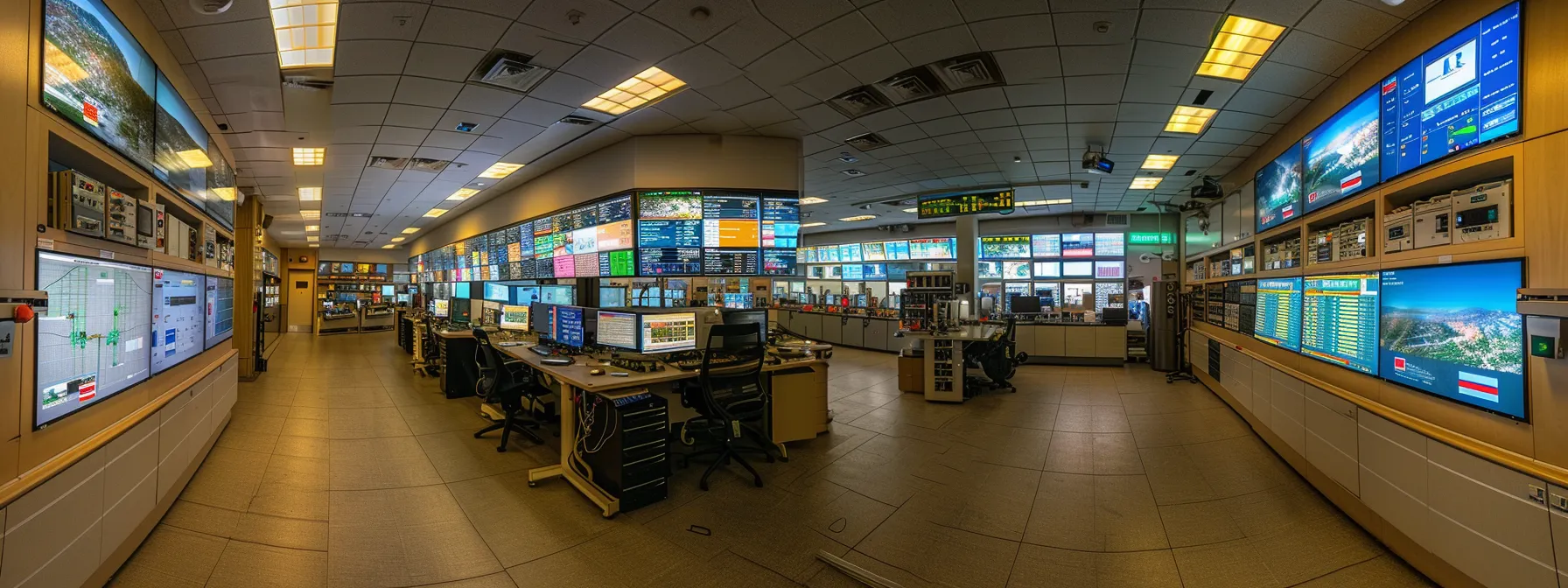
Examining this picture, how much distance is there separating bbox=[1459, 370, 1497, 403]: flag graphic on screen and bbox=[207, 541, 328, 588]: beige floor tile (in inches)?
215

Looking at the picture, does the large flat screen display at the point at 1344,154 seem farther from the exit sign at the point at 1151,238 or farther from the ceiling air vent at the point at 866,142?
the exit sign at the point at 1151,238

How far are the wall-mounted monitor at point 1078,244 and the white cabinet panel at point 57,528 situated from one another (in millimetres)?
13062

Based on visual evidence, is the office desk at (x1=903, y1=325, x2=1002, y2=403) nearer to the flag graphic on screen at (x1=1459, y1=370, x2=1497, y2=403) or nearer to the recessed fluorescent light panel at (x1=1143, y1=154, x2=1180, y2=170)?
the recessed fluorescent light panel at (x1=1143, y1=154, x2=1180, y2=170)

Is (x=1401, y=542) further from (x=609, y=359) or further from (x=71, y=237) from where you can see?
(x=71, y=237)

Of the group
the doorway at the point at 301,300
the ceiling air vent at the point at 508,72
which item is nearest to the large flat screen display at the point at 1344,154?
the ceiling air vent at the point at 508,72

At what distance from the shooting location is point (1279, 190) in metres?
4.61

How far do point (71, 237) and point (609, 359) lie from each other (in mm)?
2676

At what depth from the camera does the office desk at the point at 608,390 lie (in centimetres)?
330

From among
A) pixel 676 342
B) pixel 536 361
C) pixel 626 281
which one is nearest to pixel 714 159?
pixel 626 281

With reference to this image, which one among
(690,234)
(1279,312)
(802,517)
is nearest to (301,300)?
(690,234)

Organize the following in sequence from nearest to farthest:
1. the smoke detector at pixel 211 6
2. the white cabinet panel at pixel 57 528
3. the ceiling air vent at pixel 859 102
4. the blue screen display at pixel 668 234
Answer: the white cabinet panel at pixel 57 528 < the smoke detector at pixel 211 6 < the ceiling air vent at pixel 859 102 < the blue screen display at pixel 668 234

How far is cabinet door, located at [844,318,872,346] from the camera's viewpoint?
35.8ft

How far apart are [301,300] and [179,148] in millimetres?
17724

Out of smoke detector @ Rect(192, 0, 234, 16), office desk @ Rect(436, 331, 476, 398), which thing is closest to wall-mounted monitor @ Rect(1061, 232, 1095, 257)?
office desk @ Rect(436, 331, 476, 398)
